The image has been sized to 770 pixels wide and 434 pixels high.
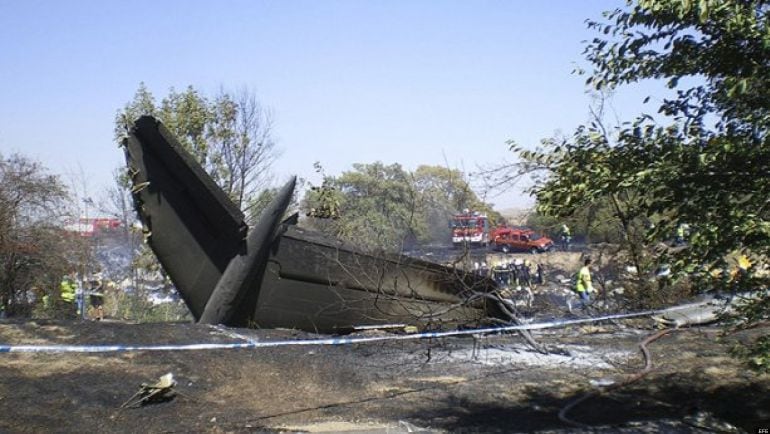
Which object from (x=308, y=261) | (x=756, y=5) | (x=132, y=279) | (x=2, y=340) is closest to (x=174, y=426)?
(x=2, y=340)

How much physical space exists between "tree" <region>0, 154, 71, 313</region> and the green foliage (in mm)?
5886

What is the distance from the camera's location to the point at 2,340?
Answer: 8.12 meters

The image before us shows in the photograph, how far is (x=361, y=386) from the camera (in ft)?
26.2

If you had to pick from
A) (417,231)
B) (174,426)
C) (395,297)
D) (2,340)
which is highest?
(417,231)

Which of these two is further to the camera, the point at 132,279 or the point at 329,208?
the point at 132,279

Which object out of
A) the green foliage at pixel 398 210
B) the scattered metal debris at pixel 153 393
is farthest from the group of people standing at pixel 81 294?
the scattered metal debris at pixel 153 393

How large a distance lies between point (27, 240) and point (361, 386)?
10489mm

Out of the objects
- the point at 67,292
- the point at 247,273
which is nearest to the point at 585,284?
the point at 247,273

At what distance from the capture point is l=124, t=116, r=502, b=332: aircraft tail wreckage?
9430 mm

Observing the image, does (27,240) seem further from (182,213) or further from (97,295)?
(182,213)

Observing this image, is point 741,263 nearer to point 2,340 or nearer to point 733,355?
point 733,355

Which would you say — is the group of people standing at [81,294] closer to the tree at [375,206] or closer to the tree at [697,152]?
the tree at [375,206]

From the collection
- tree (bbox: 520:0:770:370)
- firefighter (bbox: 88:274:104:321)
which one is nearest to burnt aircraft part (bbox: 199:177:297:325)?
tree (bbox: 520:0:770:370)

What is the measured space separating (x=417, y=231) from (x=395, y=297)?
17.7 feet
